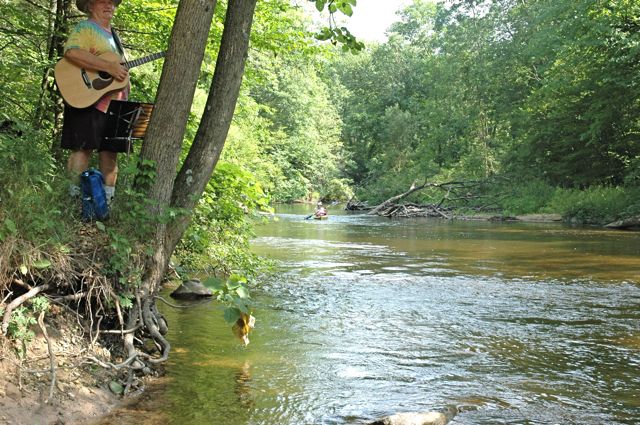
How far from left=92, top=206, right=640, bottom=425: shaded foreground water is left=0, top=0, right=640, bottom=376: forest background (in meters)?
1.12

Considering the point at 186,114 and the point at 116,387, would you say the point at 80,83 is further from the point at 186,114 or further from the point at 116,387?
the point at 116,387

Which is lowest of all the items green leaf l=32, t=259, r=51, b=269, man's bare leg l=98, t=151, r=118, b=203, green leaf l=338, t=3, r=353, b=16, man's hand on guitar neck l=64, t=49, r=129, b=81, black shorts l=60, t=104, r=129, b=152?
green leaf l=32, t=259, r=51, b=269

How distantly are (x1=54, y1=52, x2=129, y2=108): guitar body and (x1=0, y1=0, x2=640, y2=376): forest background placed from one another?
406mm

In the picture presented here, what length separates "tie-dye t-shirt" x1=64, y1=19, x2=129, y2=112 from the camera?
4770 millimetres

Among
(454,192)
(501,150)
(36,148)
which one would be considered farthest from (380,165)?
(36,148)

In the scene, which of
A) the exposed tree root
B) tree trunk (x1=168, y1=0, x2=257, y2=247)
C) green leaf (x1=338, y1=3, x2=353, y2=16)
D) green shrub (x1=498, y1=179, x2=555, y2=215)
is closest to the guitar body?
tree trunk (x1=168, y1=0, x2=257, y2=247)

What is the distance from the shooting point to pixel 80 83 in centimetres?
481

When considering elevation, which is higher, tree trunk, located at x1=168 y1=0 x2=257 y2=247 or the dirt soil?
tree trunk, located at x1=168 y1=0 x2=257 y2=247

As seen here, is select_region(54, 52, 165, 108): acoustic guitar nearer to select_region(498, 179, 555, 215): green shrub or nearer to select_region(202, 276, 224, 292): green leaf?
select_region(202, 276, 224, 292): green leaf

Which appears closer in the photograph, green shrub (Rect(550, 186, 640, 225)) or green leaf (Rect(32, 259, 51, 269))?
green leaf (Rect(32, 259, 51, 269))

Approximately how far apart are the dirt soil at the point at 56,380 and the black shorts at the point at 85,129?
1.34 metres

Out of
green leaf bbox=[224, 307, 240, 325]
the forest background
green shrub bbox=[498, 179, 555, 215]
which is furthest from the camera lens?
green shrub bbox=[498, 179, 555, 215]

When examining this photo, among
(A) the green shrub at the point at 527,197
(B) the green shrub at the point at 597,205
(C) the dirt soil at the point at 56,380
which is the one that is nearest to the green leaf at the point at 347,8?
(C) the dirt soil at the point at 56,380

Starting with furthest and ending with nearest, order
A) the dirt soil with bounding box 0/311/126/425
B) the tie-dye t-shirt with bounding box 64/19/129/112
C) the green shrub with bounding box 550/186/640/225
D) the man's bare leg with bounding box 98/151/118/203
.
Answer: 1. the green shrub with bounding box 550/186/640/225
2. the man's bare leg with bounding box 98/151/118/203
3. the tie-dye t-shirt with bounding box 64/19/129/112
4. the dirt soil with bounding box 0/311/126/425
